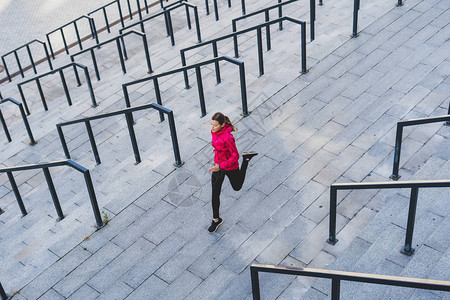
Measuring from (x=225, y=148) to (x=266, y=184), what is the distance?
3.66 ft

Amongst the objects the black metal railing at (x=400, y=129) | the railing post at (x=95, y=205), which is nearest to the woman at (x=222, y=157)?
the railing post at (x=95, y=205)

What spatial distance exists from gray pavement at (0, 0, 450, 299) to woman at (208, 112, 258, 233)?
1.20ft

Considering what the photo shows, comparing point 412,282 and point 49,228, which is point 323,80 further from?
point 412,282

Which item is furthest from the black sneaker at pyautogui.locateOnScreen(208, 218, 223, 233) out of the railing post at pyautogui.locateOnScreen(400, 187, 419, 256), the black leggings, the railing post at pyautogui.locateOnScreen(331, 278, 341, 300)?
the railing post at pyautogui.locateOnScreen(331, 278, 341, 300)

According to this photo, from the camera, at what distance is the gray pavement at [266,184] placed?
5.28m

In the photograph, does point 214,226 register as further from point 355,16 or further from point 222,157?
point 355,16

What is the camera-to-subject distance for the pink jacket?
212 inches

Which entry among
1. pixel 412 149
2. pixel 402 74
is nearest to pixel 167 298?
pixel 412 149

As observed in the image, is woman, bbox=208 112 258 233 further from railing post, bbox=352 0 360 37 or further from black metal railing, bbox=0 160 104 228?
railing post, bbox=352 0 360 37

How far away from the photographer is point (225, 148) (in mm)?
5414

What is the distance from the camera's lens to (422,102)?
24.3ft

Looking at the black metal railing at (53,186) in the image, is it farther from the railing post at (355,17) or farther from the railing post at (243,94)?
the railing post at (355,17)

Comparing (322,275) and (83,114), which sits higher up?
(322,275)

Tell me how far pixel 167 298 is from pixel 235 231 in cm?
105
